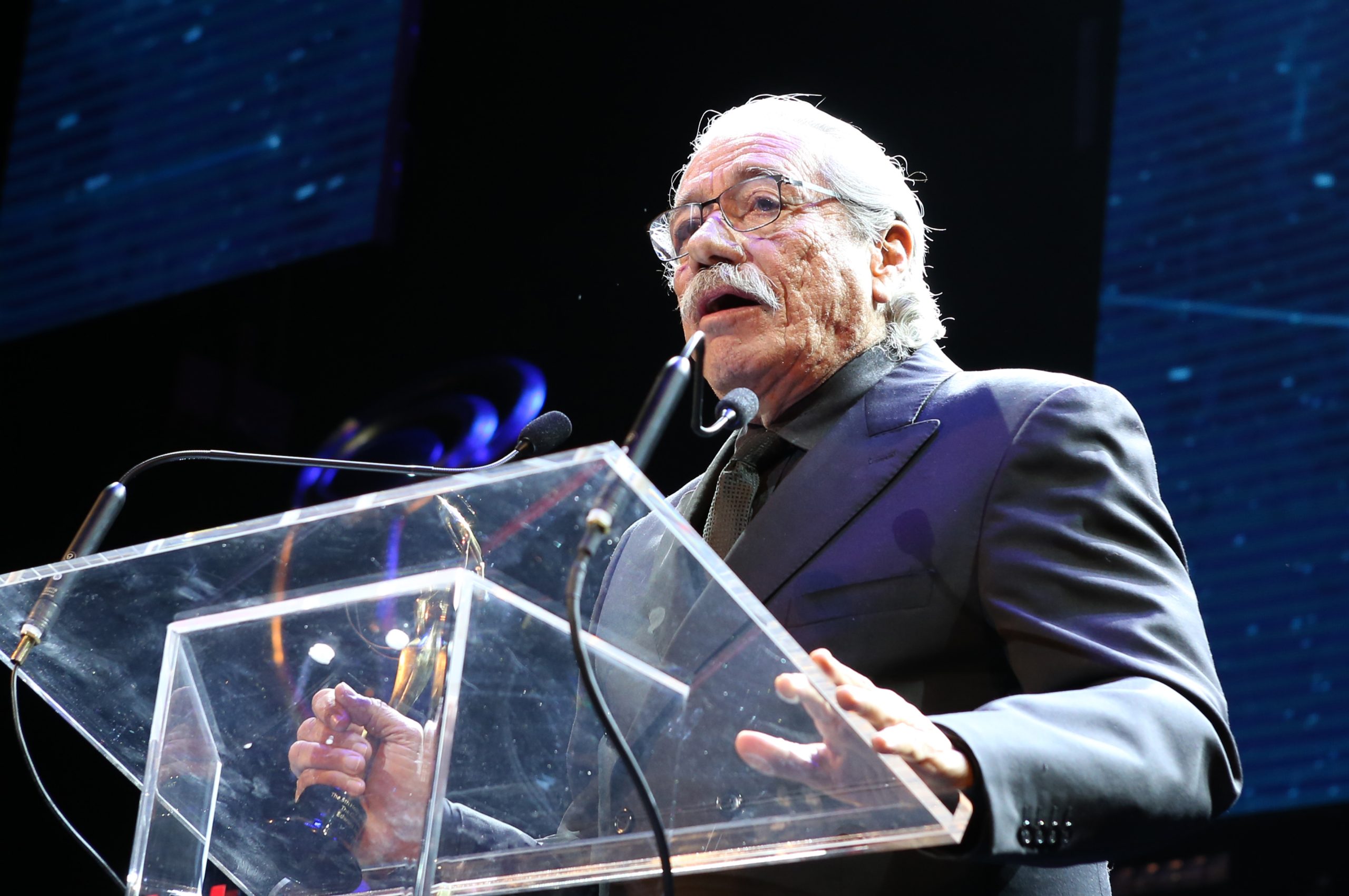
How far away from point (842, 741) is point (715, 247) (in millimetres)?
1054

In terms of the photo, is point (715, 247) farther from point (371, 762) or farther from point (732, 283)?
point (371, 762)

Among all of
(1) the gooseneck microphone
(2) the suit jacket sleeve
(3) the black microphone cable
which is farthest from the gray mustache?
(3) the black microphone cable

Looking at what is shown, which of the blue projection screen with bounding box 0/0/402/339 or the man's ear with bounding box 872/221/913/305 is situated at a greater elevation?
the man's ear with bounding box 872/221/913/305

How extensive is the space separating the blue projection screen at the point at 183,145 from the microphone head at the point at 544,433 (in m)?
2.23

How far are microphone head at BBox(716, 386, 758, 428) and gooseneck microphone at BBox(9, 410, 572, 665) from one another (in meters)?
0.21

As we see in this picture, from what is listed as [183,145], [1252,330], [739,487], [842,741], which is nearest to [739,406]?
[739,487]

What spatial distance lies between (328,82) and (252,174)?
346 millimetres

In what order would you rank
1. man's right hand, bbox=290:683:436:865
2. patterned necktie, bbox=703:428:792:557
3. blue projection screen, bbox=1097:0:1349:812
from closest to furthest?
man's right hand, bbox=290:683:436:865 → patterned necktie, bbox=703:428:792:557 → blue projection screen, bbox=1097:0:1349:812

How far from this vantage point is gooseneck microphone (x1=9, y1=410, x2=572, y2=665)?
49.1 inches

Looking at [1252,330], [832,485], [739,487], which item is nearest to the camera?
[832,485]

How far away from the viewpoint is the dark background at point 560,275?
113 inches

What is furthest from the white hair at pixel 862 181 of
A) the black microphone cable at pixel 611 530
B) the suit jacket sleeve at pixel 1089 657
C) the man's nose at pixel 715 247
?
the black microphone cable at pixel 611 530

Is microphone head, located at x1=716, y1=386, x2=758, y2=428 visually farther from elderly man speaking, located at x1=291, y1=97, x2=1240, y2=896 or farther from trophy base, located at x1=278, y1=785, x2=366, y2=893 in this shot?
trophy base, located at x1=278, y1=785, x2=366, y2=893

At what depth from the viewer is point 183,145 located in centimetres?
393
